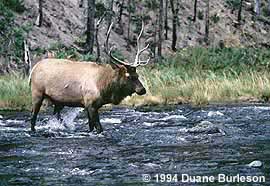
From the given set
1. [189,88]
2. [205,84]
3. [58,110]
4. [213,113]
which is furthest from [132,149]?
[205,84]

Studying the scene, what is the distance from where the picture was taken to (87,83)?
11727 millimetres

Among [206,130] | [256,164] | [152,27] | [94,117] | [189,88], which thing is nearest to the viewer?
[256,164]

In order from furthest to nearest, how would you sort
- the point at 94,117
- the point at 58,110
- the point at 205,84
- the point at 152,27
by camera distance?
the point at 152,27, the point at 205,84, the point at 58,110, the point at 94,117

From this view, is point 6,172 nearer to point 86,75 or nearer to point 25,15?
point 86,75

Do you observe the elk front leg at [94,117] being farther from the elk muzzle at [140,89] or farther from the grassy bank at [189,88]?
the grassy bank at [189,88]

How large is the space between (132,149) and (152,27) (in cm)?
3972

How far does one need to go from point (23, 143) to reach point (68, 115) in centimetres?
337

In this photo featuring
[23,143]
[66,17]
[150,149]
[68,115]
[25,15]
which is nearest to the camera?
[150,149]

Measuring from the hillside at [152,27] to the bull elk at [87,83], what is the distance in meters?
19.9

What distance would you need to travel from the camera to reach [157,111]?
1631 centimetres

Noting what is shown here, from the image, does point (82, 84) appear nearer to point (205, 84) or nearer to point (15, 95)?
point (15, 95)

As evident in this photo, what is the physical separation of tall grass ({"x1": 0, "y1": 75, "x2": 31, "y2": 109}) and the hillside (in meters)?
13.8

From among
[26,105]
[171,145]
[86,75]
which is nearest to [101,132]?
[86,75]

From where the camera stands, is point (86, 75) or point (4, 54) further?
point (4, 54)
